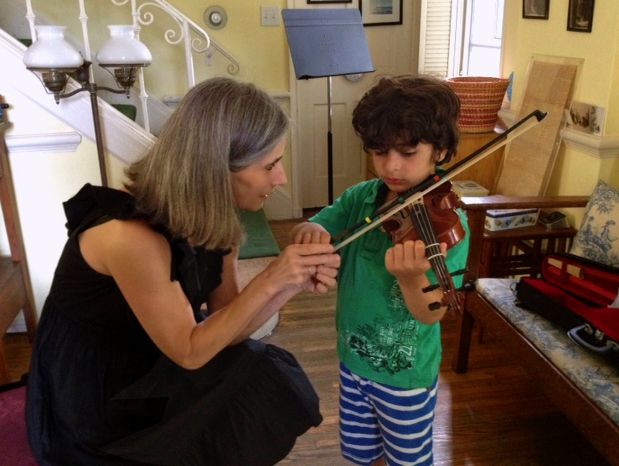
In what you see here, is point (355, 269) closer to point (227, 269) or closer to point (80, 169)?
point (227, 269)

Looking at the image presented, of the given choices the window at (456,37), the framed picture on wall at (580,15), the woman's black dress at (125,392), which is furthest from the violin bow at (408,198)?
the window at (456,37)

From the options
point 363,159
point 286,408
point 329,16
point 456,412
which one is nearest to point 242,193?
point 286,408

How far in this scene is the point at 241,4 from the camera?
330cm

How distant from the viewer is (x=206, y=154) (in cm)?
95

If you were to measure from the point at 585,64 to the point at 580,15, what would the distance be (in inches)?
6.8

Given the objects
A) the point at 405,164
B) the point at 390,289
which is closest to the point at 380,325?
the point at 390,289

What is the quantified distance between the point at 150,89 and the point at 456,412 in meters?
2.45

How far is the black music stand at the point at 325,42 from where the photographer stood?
8.61ft

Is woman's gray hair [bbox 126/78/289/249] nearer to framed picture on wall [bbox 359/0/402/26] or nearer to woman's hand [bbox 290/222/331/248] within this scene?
woman's hand [bbox 290/222/331/248]

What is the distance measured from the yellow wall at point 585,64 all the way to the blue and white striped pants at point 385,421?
1.27 m

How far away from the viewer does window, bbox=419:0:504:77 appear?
3.14m

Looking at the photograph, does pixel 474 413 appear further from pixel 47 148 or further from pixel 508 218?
pixel 47 148

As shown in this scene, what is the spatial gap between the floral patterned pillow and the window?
1417 millimetres

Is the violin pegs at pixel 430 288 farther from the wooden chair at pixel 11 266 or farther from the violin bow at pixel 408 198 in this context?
the wooden chair at pixel 11 266
